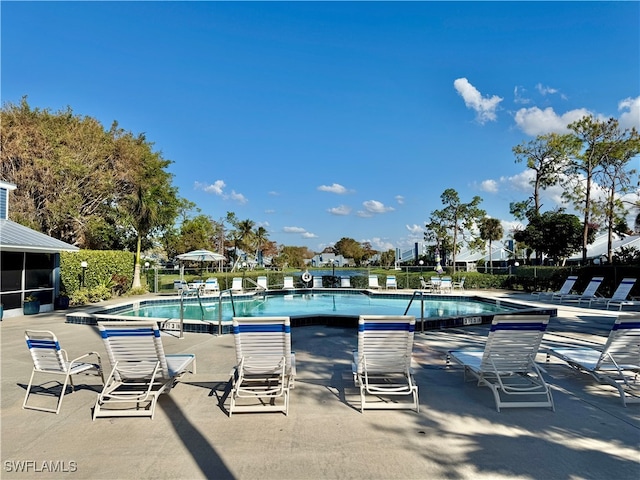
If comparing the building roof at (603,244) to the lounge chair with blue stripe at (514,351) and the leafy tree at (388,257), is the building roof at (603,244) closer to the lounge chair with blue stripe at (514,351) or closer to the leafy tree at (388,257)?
the leafy tree at (388,257)

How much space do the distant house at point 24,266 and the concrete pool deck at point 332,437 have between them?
8.24m

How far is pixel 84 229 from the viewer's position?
21891mm

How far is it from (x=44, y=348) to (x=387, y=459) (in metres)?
3.67

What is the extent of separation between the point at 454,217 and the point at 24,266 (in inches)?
1372

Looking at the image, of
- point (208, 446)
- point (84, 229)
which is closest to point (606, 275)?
point (208, 446)

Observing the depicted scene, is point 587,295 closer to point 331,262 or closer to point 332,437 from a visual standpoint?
point 332,437

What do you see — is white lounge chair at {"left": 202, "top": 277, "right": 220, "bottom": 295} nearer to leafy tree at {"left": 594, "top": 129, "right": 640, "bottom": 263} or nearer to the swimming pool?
the swimming pool

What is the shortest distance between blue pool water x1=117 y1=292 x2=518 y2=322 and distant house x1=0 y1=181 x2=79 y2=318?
2.69 meters

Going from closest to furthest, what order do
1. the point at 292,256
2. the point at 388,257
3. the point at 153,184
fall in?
the point at 153,184 → the point at 388,257 → the point at 292,256

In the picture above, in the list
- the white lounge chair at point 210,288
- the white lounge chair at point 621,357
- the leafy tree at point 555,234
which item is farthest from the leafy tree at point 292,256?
the white lounge chair at point 621,357

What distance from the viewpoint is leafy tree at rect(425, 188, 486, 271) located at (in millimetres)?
37438

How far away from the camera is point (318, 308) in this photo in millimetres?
14336

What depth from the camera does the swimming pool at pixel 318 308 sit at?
30.7 ft

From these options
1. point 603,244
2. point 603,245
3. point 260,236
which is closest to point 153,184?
point 260,236
